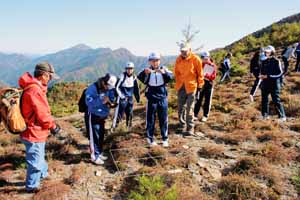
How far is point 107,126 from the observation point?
10.9 m

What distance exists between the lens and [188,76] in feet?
27.3

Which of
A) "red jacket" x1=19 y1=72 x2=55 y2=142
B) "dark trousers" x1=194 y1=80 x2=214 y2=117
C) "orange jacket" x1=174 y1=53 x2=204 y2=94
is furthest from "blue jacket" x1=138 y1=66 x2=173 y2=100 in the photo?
"red jacket" x1=19 y1=72 x2=55 y2=142

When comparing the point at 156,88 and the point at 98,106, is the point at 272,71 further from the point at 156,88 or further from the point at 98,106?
the point at 98,106

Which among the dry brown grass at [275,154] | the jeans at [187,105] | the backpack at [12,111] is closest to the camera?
the backpack at [12,111]

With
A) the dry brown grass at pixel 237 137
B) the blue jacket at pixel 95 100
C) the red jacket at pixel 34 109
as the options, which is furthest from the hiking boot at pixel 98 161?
the dry brown grass at pixel 237 137

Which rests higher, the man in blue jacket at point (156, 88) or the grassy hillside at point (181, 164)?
the man in blue jacket at point (156, 88)

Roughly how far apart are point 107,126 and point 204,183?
5292mm

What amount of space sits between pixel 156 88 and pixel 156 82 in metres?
0.15

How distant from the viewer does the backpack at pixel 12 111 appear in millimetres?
5375

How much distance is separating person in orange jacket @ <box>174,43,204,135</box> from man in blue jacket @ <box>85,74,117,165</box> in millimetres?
2020

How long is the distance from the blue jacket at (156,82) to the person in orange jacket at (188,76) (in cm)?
73

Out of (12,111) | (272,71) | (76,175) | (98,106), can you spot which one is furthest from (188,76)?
(12,111)

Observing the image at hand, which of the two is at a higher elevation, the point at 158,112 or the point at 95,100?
the point at 95,100

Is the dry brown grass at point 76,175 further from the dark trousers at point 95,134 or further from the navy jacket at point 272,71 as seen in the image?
the navy jacket at point 272,71
